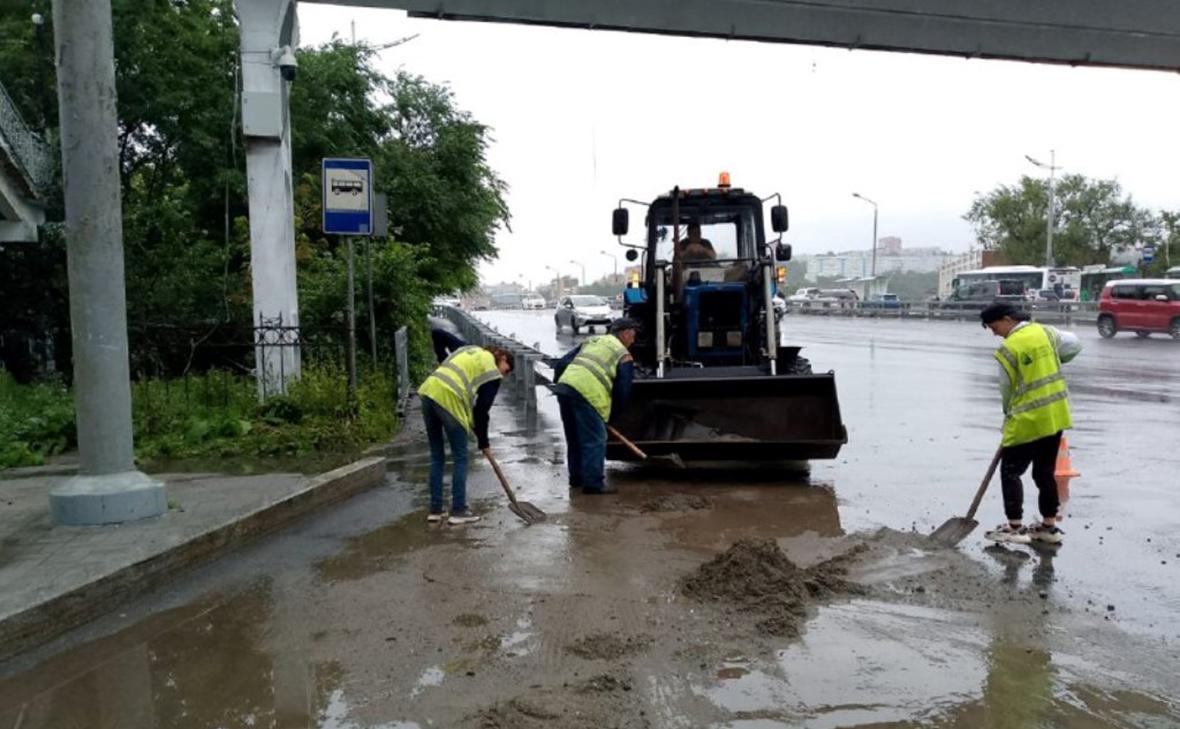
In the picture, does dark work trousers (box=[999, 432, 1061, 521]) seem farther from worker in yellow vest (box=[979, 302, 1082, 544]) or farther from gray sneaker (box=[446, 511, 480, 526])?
gray sneaker (box=[446, 511, 480, 526])

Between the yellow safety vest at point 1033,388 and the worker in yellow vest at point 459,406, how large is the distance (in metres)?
3.57

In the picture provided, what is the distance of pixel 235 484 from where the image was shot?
24.5 ft

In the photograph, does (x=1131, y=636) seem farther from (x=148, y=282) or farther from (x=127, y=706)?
(x=148, y=282)

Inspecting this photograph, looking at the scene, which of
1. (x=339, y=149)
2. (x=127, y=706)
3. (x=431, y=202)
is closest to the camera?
(x=127, y=706)

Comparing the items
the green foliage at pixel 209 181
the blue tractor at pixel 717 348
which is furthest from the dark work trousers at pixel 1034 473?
the green foliage at pixel 209 181

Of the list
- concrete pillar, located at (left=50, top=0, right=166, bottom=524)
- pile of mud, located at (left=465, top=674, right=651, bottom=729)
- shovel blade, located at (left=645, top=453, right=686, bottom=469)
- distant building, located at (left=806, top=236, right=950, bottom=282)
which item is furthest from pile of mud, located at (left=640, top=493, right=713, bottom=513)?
distant building, located at (left=806, top=236, right=950, bottom=282)

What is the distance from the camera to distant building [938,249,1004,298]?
6669 cm

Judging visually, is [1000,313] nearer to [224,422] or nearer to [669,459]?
[669,459]

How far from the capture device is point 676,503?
7191 millimetres

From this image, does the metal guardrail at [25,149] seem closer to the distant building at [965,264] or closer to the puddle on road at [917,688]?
the puddle on road at [917,688]

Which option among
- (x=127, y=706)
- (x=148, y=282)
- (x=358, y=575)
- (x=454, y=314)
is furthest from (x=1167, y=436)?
(x=454, y=314)

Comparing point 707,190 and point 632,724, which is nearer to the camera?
point 632,724

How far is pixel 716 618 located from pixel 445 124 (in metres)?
17.7

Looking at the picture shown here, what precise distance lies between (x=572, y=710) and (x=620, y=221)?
7007mm
